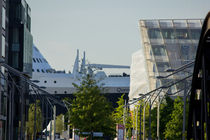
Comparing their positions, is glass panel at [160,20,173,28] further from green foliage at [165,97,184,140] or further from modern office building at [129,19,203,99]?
green foliage at [165,97,184,140]

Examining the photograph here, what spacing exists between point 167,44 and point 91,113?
42557 millimetres

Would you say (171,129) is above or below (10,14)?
below

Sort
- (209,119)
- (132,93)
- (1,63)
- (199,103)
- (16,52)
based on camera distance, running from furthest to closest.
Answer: (132,93)
(16,52)
(1,63)
(199,103)
(209,119)

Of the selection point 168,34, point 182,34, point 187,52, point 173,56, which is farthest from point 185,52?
point 168,34

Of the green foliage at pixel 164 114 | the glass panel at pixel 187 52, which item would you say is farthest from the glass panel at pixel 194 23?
the green foliage at pixel 164 114

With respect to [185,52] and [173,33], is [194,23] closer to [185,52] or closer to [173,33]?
[173,33]

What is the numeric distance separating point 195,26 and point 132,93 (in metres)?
57.5

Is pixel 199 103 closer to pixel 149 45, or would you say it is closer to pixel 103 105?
pixel 103 105

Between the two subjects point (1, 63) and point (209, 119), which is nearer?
point (209, 119)

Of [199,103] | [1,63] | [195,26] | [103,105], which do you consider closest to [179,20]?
[195,26]

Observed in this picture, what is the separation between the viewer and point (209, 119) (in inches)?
1030

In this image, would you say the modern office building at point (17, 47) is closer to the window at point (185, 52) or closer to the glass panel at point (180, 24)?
the window at point (185, 52)

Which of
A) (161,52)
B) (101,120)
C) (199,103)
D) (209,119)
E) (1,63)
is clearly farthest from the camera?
(161,52)

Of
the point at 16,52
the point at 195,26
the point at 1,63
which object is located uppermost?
the point at 195,26
